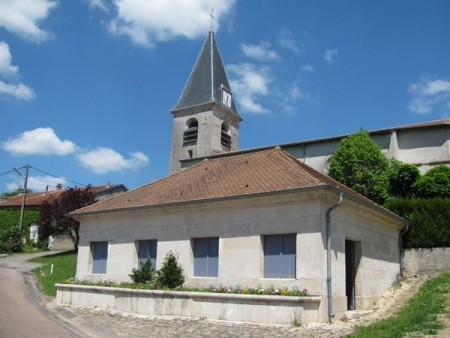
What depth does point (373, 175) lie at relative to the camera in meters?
27.0

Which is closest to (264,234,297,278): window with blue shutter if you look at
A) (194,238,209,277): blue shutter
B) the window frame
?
(194,238,209,277): blue shutter

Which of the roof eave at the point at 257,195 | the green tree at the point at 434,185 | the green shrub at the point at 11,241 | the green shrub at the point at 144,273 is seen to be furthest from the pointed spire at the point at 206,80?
the green shrub at the point at 144,273

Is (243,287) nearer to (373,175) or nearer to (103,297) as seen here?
(103,297)

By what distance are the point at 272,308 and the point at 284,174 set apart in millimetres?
4130

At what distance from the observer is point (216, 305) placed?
11.5 m

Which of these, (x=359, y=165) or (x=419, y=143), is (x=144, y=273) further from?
(x=419, y=143)

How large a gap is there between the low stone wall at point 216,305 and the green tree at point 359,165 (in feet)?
56.7

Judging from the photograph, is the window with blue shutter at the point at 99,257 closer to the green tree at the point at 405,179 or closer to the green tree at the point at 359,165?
the green tree at the point at 405,179

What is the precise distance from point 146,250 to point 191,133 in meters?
36.1

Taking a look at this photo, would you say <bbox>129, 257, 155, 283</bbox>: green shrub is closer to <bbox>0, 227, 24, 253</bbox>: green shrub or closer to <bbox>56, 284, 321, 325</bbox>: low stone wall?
<bbox>56, 284, 321, 325</bbox>: low stone wall

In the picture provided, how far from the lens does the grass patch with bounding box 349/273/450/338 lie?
8.68 metres

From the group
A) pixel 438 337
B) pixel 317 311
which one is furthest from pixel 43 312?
pixel 438 337

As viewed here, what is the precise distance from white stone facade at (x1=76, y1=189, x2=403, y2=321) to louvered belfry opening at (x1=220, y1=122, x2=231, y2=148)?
34960mm

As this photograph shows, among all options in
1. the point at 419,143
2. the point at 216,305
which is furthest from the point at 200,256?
the point at 419,143
